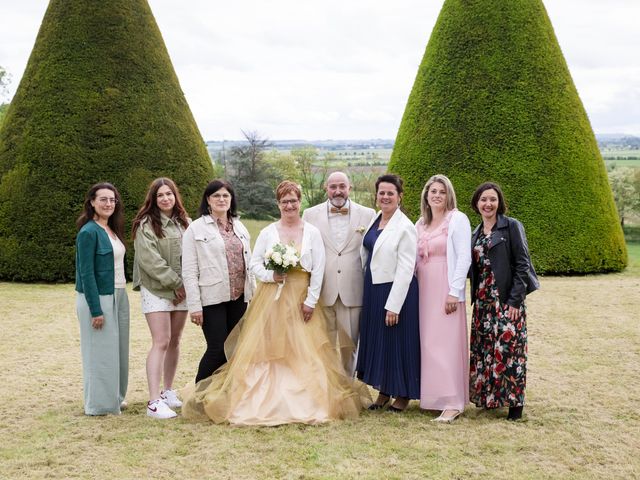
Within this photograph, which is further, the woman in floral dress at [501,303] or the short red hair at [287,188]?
the short red hair at [287,188]

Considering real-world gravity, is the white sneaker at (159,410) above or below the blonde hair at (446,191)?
below

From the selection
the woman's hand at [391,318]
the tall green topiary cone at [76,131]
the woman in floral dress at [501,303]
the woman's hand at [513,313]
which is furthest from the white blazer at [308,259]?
the tall green topiary cone at [76,131]

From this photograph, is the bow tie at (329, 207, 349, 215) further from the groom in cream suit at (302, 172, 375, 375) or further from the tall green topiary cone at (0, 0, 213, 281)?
the tall green topiary cone at (0, 0, 213, 281)

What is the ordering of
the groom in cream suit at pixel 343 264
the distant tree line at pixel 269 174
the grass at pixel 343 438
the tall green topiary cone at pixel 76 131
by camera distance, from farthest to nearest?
1. the distant tree line at pixel 269 174
2. the tall green topiary cone at pixel 76 131
3. the groom in cream suit at pixel 343 264
4. the grass at pixel 343 438

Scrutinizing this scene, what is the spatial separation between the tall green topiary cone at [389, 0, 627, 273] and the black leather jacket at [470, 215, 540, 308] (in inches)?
303

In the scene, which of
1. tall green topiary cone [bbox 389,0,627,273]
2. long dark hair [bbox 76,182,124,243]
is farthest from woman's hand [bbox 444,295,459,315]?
tall green topiary cone [bbox 389,0,627,273]

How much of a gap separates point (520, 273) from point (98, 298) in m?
3.35

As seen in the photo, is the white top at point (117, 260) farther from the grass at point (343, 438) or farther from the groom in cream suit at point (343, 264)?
the groom in cream suit at point (343, 264)

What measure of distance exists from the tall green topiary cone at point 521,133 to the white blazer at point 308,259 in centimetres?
793

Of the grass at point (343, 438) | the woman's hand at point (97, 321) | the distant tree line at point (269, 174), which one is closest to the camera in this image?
the grass at point (343, 438)

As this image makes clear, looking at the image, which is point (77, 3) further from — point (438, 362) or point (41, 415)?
point (438, 362)

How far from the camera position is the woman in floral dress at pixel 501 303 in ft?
18.2

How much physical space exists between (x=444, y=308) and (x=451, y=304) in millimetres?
83

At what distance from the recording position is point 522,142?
13.0 metres
